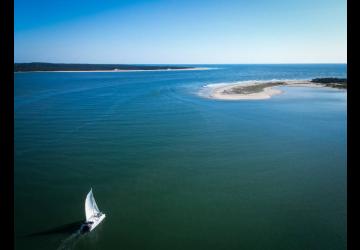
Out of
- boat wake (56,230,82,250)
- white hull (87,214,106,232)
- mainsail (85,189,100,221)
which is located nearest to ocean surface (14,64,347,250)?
boat wake (56,230,82,250)

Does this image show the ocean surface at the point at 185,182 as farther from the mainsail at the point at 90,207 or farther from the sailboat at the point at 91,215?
the mainsail at the point at 90,207

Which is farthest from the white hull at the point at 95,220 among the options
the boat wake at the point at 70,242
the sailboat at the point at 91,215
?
the boat wake at the point at 70,242

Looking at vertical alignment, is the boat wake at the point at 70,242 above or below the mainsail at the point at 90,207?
below

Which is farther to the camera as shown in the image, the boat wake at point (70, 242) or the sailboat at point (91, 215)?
the sailboat at point (91, 215)

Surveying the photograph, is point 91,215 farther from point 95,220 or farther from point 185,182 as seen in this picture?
point 185,182

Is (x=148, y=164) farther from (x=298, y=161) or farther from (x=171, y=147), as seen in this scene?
(x=298, y=161)

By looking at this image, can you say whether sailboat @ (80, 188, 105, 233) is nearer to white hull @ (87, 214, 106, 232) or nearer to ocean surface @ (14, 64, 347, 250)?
white hull @ (87, 214, 106, 232)
